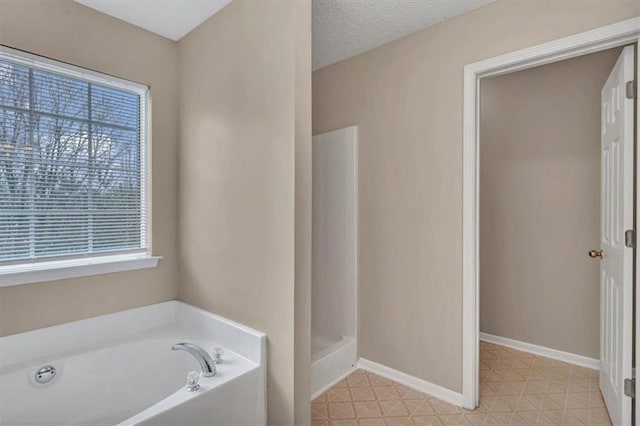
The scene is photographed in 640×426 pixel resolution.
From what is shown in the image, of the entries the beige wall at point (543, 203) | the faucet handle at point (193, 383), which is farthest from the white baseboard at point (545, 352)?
the faucet handle at point (193, 383)

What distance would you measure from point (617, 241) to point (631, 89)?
739 millimetres

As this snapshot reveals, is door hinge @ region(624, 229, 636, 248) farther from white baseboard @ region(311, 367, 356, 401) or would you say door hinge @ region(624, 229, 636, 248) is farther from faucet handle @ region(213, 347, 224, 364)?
faucet handle @ region(213, 347, 224, 364)

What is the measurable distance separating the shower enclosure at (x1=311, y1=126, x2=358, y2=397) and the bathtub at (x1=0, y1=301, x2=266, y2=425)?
29.6 inches

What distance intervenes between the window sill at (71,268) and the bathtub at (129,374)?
27 cm

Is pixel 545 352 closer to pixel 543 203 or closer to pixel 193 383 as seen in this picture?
pixel 543 203

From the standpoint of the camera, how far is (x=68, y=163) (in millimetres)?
1830

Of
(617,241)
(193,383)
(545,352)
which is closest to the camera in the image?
(193,383)

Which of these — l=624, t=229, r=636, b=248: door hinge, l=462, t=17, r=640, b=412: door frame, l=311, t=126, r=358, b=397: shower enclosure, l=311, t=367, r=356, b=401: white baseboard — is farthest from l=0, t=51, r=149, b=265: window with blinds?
l=624, t=229, r=636, b=248: door hinge

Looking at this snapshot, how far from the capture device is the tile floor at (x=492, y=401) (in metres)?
1.88

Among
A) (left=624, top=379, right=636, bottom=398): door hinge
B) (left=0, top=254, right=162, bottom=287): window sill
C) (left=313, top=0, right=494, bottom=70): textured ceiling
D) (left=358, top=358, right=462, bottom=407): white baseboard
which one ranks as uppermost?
(left=313, top=0, right=494, bottom=70): textured ceiling

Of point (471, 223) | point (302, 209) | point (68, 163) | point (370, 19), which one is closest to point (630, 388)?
point (471, 223)

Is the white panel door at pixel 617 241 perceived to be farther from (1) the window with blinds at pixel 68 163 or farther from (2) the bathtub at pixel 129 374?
(1) the window with blinds at pixel 68 163

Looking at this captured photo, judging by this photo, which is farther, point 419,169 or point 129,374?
point 419,169

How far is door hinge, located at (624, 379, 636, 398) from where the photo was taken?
159 cm
